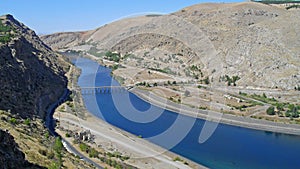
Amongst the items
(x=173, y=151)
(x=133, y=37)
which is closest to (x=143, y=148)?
(x=173, y=151)

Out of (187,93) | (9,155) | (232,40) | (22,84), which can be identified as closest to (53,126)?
(22,84)

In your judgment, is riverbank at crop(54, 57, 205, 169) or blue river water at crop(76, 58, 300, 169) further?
blue river water at crop(76, 58, 300, 169)

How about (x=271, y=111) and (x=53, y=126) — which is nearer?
(x=53, y=126)

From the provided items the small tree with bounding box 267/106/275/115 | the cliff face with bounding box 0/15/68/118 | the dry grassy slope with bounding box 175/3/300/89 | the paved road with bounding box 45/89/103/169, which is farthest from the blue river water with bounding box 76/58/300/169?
the dry grassy slope with bounding box 175/3/300/89

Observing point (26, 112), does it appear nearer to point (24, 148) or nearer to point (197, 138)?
point (24, 148)

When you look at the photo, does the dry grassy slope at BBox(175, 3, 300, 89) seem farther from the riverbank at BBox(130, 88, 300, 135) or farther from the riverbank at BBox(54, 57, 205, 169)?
the riverbank at BBox(54, 57, 205, 169)

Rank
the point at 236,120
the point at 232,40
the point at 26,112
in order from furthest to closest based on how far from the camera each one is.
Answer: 1. the point at 232,40
2. the point at 236,120
3. the point at 26,112
